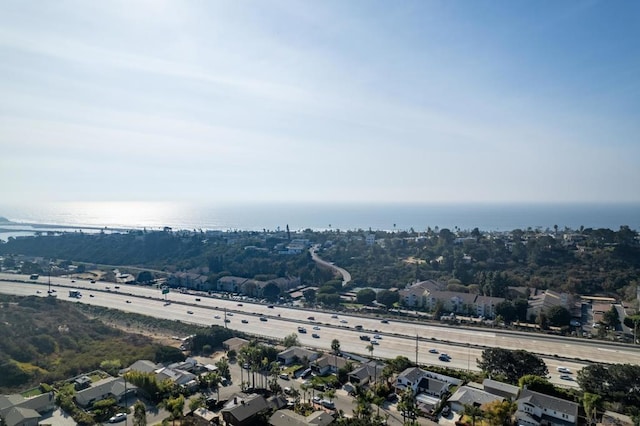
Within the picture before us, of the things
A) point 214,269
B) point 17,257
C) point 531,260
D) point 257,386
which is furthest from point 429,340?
point 17,257

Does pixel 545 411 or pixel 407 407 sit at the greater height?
pixel 407 407

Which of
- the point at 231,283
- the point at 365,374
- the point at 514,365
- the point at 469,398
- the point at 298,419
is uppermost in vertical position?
the point at 514,365

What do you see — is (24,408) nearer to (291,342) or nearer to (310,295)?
(291,342)

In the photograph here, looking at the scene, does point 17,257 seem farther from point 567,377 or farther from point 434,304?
point 567,377

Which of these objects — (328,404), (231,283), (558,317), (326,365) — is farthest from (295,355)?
(231,283)

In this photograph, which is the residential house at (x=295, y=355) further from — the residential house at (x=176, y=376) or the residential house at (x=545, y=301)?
the residential house at (x=545, y=301)

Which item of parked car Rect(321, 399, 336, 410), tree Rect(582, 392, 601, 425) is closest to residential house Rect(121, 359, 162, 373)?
parked car Rect(321, 399, 336, 410)

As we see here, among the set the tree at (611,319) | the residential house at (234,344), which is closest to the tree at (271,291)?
the residential house at (234,344)
